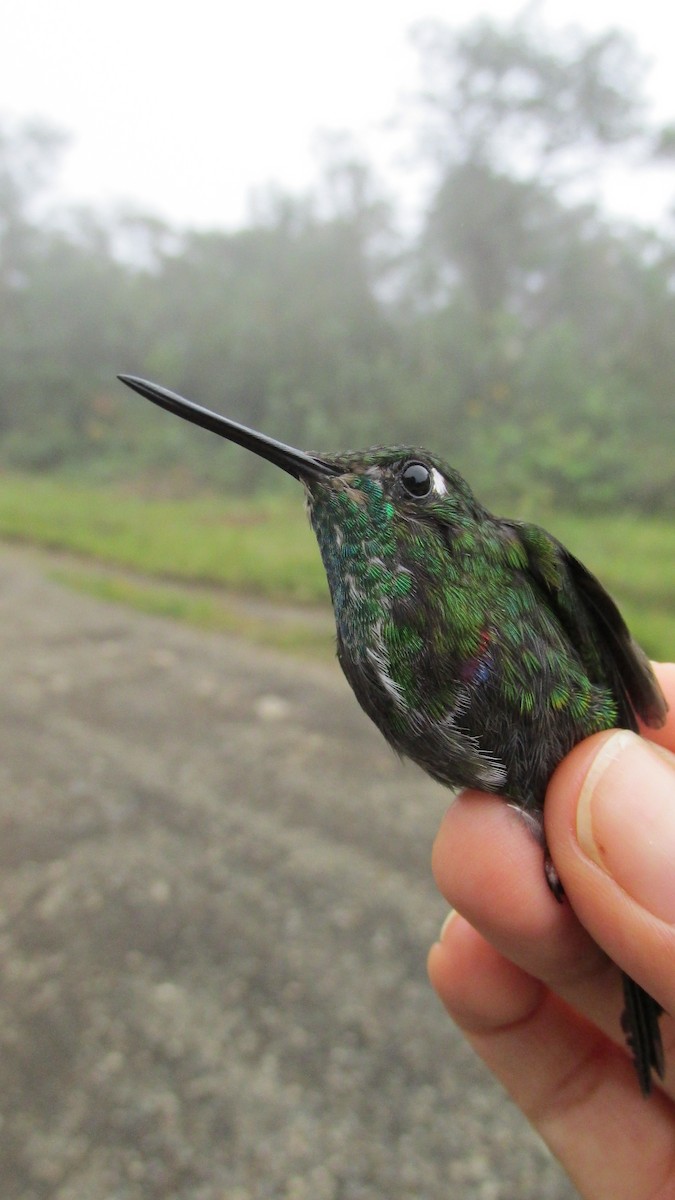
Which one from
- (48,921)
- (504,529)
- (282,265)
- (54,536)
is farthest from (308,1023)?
(282,265)

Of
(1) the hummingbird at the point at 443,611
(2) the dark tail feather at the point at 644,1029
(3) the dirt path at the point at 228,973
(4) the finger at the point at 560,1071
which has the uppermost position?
(1) the hummingbird at the point at 443,611

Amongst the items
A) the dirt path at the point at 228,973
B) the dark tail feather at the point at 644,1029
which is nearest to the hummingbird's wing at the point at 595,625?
the dark tail feather at the point at 644,1029

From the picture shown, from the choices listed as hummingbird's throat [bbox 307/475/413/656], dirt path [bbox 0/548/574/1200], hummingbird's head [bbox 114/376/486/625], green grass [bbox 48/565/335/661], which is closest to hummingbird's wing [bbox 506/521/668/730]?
hummingbird's head [bbox 114/376/486/625]

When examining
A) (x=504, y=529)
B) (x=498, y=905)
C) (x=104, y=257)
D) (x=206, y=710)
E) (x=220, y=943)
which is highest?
(x=104, y=257)

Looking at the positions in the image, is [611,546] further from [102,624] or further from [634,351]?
[634,351]

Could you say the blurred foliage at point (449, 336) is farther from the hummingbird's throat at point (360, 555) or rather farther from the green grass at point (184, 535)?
the hummingbird's throat at point (360, 555)

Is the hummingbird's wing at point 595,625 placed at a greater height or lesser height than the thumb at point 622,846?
greater
